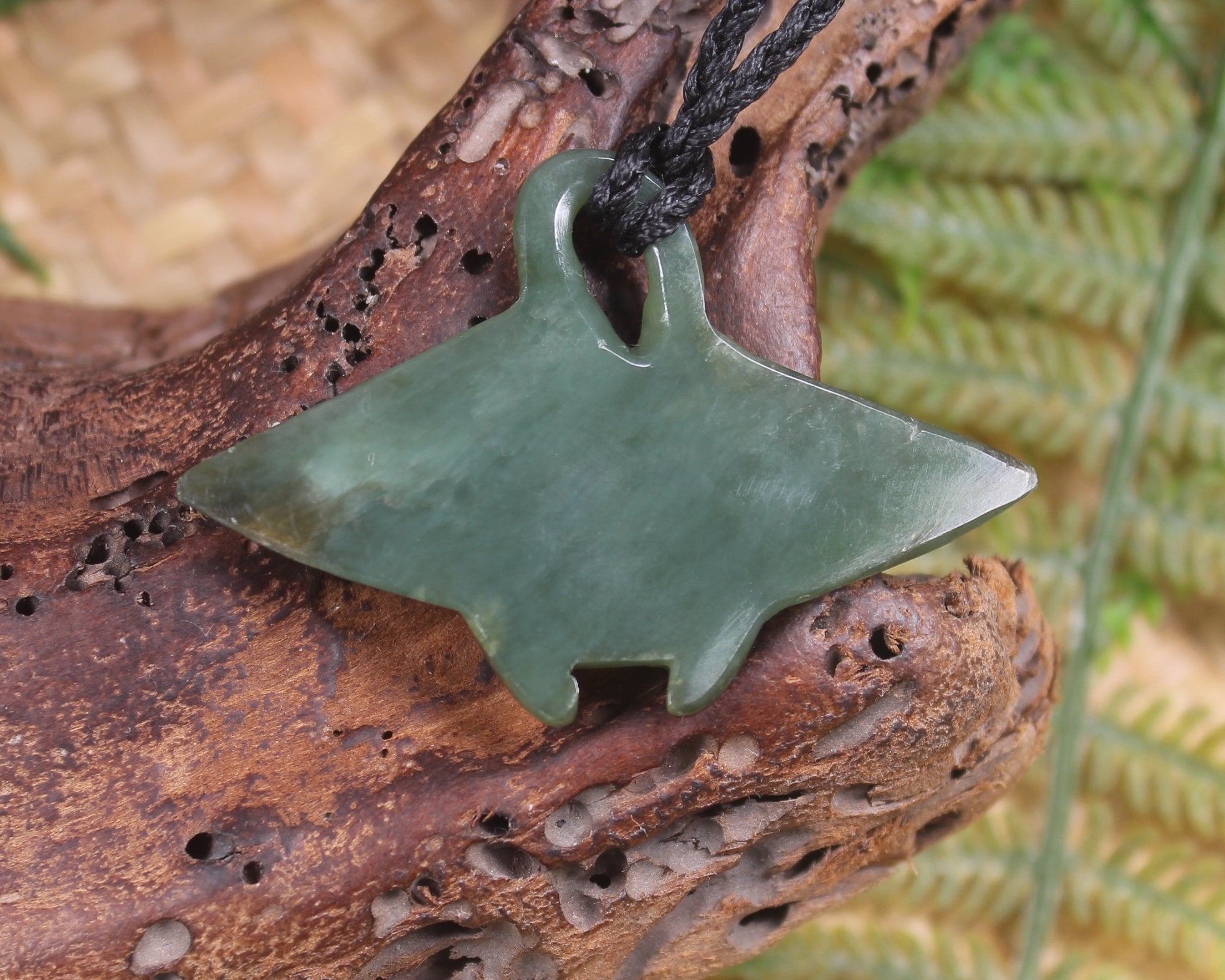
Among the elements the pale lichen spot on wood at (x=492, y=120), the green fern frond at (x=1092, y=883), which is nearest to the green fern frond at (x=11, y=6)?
the pale lichen spot on wood at (x=492, y=120)

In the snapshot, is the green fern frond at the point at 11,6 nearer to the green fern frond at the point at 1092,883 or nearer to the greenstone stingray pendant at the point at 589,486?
the greenstone stingray pendant at the point at 589,486

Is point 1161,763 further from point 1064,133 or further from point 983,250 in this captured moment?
point 1064,133

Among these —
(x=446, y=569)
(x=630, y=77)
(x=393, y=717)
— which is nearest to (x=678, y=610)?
(x=446, y=569)

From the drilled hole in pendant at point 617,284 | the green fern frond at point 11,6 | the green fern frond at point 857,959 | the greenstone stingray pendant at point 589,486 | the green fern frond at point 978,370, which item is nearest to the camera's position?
the greenstone stingray pendant at point 589,486

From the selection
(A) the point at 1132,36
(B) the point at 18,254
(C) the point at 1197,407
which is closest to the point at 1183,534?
(C) the point at 1197,407

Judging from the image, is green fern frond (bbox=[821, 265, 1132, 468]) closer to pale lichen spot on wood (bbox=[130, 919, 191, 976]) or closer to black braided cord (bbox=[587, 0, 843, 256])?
black braided cord (bbox=[587, 0, 843, 256])

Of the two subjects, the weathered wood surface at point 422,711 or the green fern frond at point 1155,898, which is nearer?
the weathered wood surface at point 422,711

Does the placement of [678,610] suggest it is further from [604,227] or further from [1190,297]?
[1190,297]

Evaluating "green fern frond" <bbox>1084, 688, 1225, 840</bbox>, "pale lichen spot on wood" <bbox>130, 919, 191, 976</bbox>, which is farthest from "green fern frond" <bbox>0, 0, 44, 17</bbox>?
"green fern frond" <bbox>1084, 688, 1225, 840</bbox>
